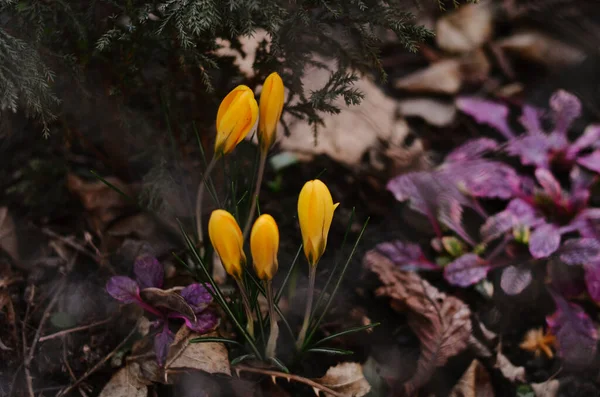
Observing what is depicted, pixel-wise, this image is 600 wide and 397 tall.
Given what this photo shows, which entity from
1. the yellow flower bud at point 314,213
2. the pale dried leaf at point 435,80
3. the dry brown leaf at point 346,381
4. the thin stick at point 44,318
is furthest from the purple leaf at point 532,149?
the thin stick at point 44,318

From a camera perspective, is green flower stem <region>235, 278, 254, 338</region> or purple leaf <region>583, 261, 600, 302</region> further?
purple leaf <region>583, 261, 600, 302</region>

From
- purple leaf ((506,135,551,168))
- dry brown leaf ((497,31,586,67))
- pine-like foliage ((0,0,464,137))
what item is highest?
pine-like foliage ((0,0,464,137))

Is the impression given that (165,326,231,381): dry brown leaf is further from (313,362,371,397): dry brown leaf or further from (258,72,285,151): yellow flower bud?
(258,72,285,151): yellow flower bud

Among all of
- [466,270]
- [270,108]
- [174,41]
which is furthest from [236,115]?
[466,270]

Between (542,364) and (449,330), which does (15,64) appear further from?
(542,364)

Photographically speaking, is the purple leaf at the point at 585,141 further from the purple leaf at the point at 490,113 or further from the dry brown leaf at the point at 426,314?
the dry brown leaf at the point at 426,314

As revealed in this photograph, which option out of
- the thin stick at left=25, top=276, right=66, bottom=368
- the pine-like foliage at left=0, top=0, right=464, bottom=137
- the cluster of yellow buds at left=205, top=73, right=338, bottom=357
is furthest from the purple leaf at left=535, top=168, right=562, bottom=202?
the thin stick at left=25, top=276, right=66, bottom=368
